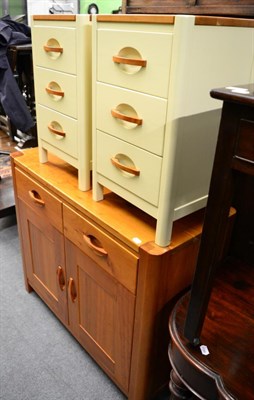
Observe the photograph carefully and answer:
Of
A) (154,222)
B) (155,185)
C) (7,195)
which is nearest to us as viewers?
(155,185)

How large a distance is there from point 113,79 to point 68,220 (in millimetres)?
490

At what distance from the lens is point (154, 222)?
3.24 ft

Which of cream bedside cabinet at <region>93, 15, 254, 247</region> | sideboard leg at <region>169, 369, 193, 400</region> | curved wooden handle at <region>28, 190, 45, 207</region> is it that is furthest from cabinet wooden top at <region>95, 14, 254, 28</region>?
sideboard leg at <region>169, 369, 193, 400</region>

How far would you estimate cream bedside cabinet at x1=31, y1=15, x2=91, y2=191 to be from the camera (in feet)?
3.16

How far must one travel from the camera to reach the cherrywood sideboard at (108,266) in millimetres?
914

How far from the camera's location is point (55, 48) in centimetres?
103

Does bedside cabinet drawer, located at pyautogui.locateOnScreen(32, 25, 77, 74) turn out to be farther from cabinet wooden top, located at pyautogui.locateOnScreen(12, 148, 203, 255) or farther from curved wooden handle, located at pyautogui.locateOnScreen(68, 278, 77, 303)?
curved wooden handle, located at pyautogui.locateOnScreen(68, 278, 77, 303)

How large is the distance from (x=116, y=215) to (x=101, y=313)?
37 cm

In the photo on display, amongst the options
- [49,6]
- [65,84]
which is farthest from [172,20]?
[49,6]

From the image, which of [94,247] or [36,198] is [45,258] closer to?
[36,198]

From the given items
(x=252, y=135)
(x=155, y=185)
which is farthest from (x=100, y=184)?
(x=252, y=135)

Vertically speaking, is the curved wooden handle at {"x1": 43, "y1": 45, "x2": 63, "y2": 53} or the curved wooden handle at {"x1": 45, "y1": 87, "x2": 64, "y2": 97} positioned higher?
the curved wooden handle at {"x1": 43, "y1": 45, "x2": 63, "y2": 53}

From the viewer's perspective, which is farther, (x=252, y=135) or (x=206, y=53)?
(x=206, y=53)

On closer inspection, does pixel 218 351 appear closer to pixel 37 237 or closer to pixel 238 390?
pixel 238 390
